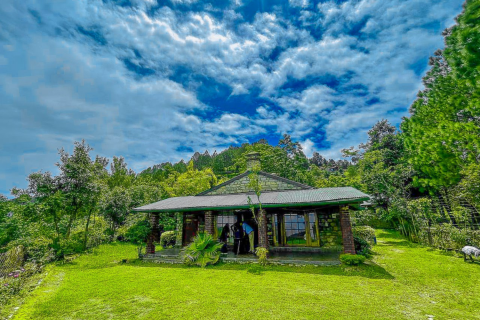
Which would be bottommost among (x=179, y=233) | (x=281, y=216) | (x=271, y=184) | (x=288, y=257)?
(x=288, y=257)

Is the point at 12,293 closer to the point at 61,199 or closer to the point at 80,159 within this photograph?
the point at 61,199

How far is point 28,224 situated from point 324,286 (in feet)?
48.7

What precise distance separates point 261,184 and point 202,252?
546 cm

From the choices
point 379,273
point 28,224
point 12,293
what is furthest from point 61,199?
point 379,273

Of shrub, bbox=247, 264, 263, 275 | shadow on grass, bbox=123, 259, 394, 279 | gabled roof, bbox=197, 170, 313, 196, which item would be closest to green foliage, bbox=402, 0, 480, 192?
shadow on grass, bbox=123, 259, 394, 279

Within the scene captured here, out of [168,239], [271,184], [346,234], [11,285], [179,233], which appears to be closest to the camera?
[11,285]

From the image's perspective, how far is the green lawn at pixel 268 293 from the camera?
14.4 feet

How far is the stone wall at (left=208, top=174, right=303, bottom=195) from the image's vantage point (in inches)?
502

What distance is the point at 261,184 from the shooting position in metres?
13.1

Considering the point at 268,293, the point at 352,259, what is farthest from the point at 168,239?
the point at 352,259

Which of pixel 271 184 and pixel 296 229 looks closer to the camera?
pixel 296 229

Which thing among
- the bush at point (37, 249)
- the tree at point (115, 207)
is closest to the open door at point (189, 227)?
the bush at point (37, 249)

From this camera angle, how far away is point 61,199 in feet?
36.4

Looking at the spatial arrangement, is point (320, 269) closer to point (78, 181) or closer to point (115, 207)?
point (78, 181)
